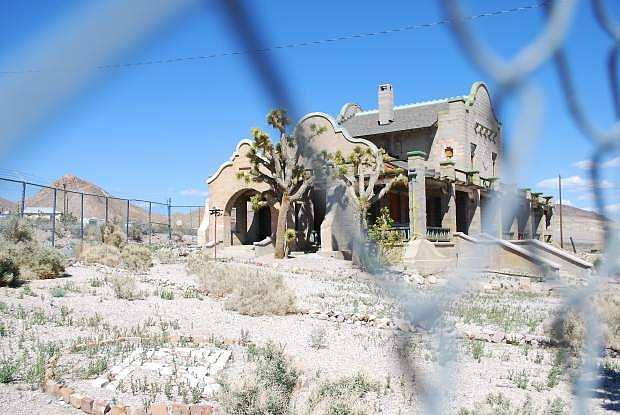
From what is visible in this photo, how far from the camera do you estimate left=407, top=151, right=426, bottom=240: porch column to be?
19.2m

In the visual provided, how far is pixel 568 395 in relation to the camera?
555 cm

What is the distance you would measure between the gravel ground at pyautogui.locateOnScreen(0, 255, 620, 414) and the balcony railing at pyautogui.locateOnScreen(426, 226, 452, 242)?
7.27 meters

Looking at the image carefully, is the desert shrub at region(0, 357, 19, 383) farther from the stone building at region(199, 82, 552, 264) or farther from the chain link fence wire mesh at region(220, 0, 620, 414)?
the stone building at region(199, 82, 552, 264)

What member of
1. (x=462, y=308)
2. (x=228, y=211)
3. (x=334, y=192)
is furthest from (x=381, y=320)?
(x=228, y=211)

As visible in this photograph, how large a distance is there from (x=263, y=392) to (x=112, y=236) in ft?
66.5

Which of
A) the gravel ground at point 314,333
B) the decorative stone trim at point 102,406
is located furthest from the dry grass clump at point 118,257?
the decorative stone trim at point 102,406

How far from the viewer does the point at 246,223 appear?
3012cm

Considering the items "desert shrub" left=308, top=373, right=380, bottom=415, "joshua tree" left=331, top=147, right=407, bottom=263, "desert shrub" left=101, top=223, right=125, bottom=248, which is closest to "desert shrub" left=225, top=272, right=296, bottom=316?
"desert shrub" left=308, top=373, right=380, bottom=415

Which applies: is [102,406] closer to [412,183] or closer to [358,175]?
[358,175]

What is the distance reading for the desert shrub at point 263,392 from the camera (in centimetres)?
450

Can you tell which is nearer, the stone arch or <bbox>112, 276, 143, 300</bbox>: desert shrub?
<bbox>112, 276, 143, 300</bbox>: desert shrub

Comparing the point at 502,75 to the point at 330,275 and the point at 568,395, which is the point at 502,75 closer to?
the point at 568,395

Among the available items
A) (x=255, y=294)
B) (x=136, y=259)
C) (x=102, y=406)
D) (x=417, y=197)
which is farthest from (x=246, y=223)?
(x=102, y=406)

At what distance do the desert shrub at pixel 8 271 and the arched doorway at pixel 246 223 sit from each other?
638 inches
